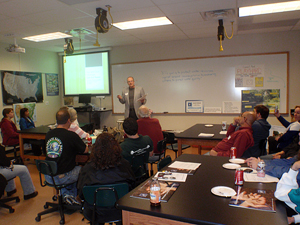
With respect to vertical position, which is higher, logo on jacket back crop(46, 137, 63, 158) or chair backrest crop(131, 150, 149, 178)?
logo on jacket back crop(46, 137, 63, 158)

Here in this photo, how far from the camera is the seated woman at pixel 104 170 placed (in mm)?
1849

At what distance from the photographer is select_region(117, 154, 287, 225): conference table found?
1201 millimetres

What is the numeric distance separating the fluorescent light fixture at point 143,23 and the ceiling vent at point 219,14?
2.29 feet

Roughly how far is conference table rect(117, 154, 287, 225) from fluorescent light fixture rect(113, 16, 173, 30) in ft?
11.1

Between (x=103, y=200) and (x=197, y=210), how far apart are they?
823 mm

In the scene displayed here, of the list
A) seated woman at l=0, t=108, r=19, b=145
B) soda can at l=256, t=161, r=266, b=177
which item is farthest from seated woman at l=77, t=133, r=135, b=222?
seated woman at l=0, t=108, r=19, b=145

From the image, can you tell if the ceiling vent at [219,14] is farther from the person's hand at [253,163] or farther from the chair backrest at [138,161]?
the person's hand at [253,163]

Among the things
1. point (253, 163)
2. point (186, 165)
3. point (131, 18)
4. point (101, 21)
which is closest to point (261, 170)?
point (253, 163)

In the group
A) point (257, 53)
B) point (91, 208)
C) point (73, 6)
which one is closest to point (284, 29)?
point (257, 53)

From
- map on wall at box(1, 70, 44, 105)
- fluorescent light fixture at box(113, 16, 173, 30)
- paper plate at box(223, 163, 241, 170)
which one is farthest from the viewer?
map on wall at box(1, 70, 44, 105)

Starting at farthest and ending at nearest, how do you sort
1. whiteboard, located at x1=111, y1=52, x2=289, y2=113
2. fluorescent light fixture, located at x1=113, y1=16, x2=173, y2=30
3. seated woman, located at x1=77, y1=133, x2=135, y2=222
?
whiteboard, located at x1=111, y1=52, x2=289, y2=113
fluorescent light fixture, located at x1=113, y1=16, x2=173, y2=30
seated woman, located at x1=77, y1=133, x2=135, y2=222

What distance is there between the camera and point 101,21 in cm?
346

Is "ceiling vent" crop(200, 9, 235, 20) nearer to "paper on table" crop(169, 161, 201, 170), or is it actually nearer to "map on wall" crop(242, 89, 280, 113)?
"map on wall" crop(242, 89, 280, 113)

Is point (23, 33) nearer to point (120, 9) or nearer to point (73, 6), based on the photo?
point (73, 6)
